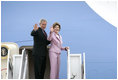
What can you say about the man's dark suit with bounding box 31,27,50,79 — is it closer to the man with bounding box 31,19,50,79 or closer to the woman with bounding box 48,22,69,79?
the man with bounding box 31,19,50,79

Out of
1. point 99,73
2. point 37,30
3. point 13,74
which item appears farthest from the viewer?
point 99,73

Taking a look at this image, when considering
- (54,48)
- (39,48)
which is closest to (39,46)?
(39,48)

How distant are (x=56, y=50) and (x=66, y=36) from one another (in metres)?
1.57

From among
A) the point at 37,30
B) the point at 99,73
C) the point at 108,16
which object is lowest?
the point at 99,73

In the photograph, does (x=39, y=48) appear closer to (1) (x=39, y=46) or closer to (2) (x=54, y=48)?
(1) (x=39, y=46)

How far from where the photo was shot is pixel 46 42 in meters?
3.50

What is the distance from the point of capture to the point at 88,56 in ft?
16.1

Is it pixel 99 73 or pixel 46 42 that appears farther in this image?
pixel 99 73

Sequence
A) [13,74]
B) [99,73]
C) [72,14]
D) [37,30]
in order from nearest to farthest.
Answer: [37,30] < [13,74] < [99,73] < [72,14]

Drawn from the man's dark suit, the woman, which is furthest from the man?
the woman

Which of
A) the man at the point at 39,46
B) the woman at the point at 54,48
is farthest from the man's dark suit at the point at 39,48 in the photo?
the woman at the point at 54,48

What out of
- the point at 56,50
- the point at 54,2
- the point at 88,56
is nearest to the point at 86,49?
the point at 88,56

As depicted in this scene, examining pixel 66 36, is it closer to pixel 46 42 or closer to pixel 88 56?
pixel 88 56

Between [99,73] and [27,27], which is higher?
[27,27]
